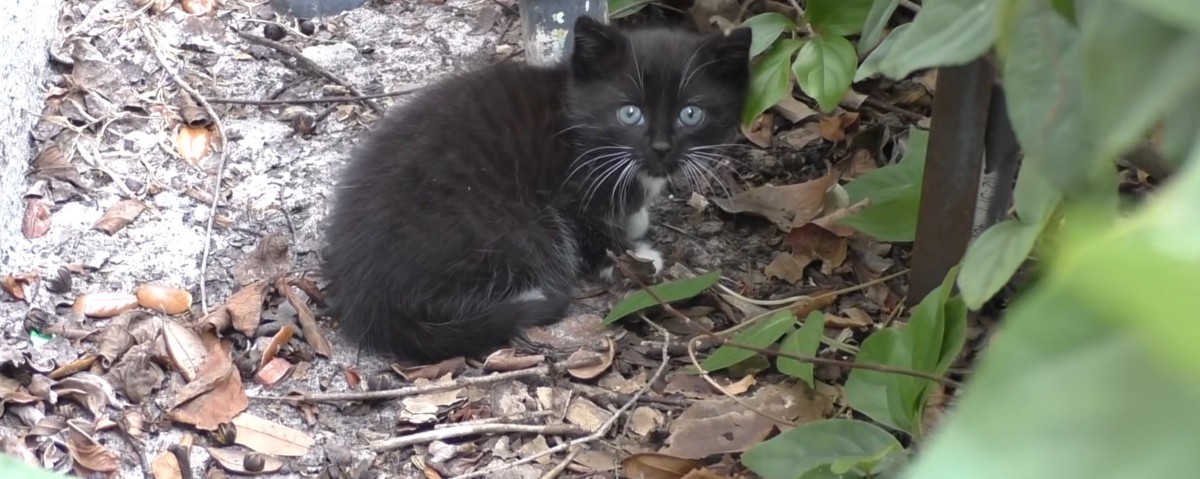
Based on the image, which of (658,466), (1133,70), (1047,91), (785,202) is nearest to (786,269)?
(785,202)

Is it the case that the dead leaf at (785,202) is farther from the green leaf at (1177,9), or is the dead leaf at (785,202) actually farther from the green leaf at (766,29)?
the green leaf at (1177,9)

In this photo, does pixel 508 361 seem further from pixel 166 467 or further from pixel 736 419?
pixel 166 467

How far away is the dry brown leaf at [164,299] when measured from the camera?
6.75 ft

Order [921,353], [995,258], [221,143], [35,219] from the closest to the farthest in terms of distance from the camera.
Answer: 1. [995,258]
2. [921,353]
3. [35,219]
4. [221,143]

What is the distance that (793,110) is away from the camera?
265 cm

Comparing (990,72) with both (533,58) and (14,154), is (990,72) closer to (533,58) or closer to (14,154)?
(533,58)

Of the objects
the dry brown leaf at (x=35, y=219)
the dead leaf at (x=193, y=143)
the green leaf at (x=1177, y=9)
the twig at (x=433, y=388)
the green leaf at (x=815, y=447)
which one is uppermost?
the green leaf at (x=1177, y=9)

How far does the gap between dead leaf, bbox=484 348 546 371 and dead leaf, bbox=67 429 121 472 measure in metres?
0.64

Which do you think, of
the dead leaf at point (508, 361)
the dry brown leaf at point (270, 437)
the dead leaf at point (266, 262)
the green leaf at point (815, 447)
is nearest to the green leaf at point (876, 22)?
the green leaf at point (815, 447)

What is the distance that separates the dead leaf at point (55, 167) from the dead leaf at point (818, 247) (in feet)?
5.12

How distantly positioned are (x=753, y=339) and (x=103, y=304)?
1233 mm

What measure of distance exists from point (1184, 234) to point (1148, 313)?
0.02 metres

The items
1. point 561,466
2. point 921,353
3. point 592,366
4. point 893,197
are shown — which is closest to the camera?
point 921,353

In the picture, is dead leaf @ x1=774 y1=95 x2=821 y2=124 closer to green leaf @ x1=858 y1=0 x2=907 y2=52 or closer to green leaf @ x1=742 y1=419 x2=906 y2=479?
green leaf @ x1=858 y1=0 x2=907 y2=52
